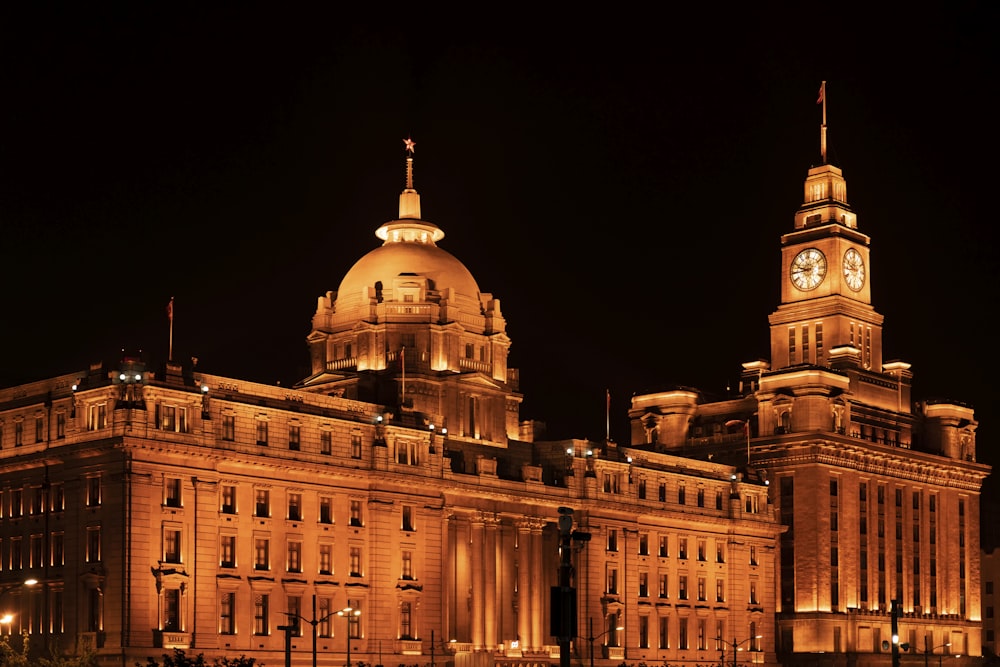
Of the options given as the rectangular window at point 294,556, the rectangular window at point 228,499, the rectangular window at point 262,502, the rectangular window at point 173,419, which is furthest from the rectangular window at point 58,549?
the rectangular window at point 294,556

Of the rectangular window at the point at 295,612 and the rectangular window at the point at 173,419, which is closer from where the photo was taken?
the rectangular window at the point at 173,419

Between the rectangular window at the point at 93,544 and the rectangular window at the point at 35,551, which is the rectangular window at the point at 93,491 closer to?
the rectangular window at the point at 93,544

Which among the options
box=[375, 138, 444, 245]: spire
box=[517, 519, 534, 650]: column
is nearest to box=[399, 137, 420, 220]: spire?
box=[375, 138, 444, 245]: spire

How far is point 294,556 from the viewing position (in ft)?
476

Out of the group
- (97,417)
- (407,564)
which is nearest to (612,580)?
(407,564)

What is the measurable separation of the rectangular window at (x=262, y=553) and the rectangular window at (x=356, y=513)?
10027 millimetres

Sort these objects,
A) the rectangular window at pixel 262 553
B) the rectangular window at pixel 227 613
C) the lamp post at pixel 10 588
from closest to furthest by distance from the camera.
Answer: the lamp post at pixel 10 588
the rectangular window at pixel 227 613
the rectangular window at pixel 262 553

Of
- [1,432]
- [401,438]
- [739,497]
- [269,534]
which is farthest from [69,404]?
[739,497]

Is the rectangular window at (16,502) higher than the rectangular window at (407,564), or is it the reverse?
the rectangular window at (16,502)

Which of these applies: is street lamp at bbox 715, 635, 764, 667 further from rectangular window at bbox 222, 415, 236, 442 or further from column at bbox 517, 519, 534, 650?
rectangular window at bbox 222, 415, 236, 442

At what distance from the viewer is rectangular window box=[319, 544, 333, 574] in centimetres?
14725

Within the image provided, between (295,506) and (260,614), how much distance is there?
32.1ft

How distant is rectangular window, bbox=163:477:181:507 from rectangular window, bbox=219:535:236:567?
213 inches

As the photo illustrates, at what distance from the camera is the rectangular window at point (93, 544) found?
436 feet
